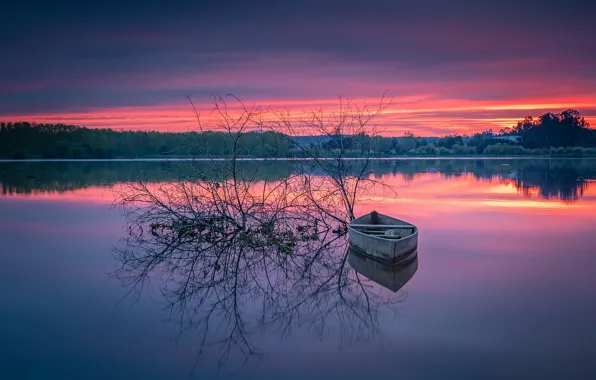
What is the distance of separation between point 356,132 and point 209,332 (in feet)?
35.4

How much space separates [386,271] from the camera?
1277 cm

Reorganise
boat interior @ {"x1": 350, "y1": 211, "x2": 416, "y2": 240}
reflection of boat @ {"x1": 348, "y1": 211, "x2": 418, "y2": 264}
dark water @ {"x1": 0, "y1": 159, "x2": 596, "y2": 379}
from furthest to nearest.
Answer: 1. boat interior @ {"x1": 350, "y1": 211, "x2": 416, "y2": 240}
2. reflection of boat @ {"x1": 348, "y1": 211, "x2": 418, "y2": 264}
3. dark water @ {"x1": 0, "y1": 159, "x2": 596, "y2": 379}

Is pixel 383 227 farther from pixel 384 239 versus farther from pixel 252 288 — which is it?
pixel 252 288

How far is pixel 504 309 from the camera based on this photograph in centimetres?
1004

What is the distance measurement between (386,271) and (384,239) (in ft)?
2.43

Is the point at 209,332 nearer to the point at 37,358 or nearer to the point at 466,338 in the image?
the point at 37,358

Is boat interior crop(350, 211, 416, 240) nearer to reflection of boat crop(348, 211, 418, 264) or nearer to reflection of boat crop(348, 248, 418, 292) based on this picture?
reflection of boat crop(348, 211, 418, 264)

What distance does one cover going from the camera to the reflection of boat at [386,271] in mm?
11953

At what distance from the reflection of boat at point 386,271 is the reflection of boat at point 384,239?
153 millimetres

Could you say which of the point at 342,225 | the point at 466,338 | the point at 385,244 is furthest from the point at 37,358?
the point at 342,225

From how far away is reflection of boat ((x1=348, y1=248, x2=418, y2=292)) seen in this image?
1195cm

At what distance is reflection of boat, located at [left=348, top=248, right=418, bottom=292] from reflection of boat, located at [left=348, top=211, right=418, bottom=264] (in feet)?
0.50

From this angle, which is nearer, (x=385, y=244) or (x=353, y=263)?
(x=385, y=244)

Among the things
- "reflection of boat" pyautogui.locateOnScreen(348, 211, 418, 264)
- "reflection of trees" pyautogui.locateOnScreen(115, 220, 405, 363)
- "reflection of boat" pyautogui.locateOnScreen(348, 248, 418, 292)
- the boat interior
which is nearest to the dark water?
"reflection of trees" pyautogui.locateOnScreen(115, 220, 405, 363)
